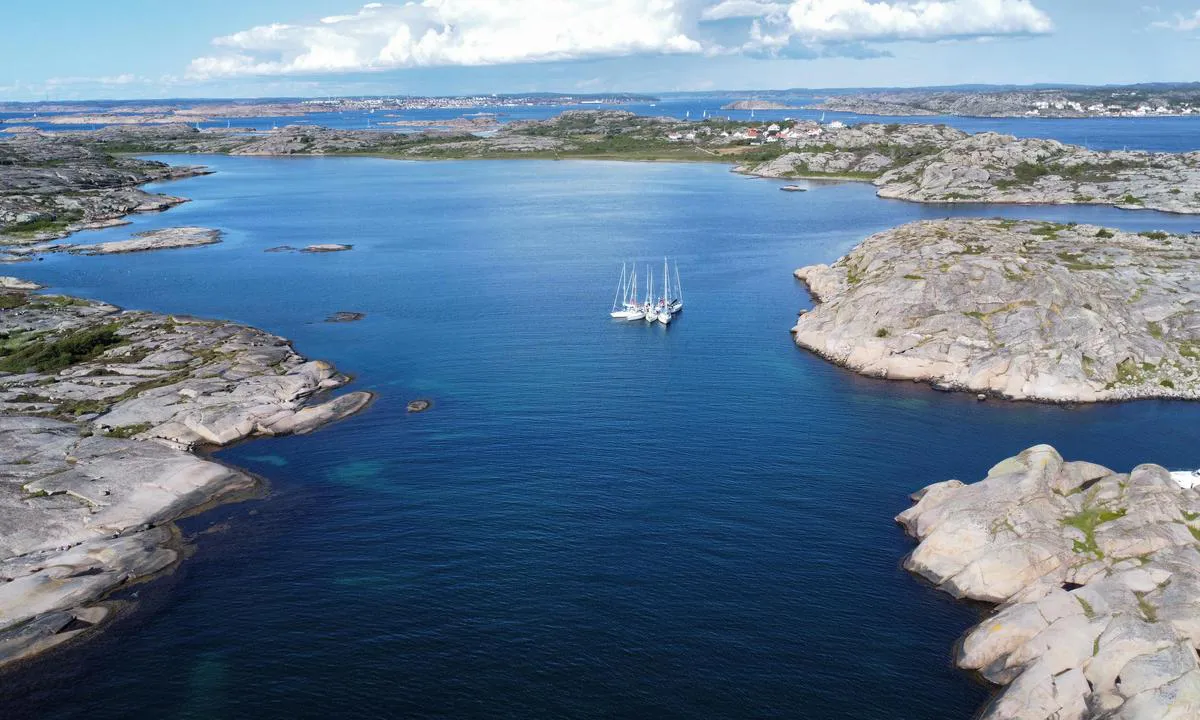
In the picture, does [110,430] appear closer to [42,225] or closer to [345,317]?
[345,317]

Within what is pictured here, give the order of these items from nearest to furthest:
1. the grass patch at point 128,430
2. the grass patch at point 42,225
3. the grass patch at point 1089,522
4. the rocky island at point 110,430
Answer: the grass patch at point 1089,522, the rocky island at point 110,430, the grass patch at point 128,430, the grass patch at point 42,225

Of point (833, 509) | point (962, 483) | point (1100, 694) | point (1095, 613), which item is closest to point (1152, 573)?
point (1095, 613)

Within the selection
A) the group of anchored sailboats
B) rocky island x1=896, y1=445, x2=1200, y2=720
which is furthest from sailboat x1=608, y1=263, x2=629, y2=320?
rocky island x1=896, y1=445, x2=1200, y2=720

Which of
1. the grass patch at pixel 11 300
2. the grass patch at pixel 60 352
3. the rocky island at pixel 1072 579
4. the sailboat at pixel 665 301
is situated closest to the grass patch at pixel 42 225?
the grass patch at pixel 11 300

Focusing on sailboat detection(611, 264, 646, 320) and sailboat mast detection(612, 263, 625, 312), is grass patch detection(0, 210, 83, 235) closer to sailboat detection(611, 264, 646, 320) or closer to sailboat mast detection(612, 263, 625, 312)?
sailboat mast detection(612, 263, 625, 312)

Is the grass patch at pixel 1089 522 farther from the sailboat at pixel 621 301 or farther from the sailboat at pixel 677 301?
the sailboat at pixel 677 301

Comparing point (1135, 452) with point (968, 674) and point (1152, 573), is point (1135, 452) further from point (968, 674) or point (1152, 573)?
point (968, 674)
